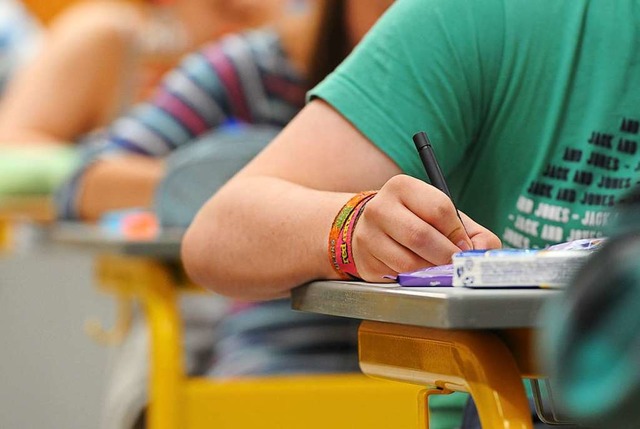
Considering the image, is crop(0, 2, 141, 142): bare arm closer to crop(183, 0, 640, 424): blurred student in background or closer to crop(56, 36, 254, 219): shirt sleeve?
crop(56, 36, 254, 219): shirt sleeve

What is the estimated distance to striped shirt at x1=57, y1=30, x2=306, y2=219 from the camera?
1.49 metres

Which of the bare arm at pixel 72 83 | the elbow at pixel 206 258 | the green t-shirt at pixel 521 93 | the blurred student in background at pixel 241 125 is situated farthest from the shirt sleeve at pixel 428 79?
the bare arm at pixel 72 83

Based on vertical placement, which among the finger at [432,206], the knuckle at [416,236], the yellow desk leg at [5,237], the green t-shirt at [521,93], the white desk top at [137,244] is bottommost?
the yellow desk leg at [5,237]

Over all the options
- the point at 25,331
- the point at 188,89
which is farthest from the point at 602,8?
the point at 25,331

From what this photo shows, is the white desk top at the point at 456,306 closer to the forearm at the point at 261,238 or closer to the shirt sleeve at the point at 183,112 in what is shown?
the forearm at the point at 261,238

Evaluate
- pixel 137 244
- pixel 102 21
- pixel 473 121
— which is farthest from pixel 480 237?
pixel 102 21

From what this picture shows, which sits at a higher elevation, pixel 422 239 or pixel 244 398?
pixel 422 239

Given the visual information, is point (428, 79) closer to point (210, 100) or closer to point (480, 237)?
point (480, 237)

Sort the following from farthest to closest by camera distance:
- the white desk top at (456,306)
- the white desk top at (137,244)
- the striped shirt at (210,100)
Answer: the striped shirt at (210,100), the white desk top at (137,244), the white desk top at (456,306)

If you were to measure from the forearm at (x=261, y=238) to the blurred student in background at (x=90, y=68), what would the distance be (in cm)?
149

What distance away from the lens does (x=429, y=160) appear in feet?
2.06

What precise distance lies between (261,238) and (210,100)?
38.1 inches

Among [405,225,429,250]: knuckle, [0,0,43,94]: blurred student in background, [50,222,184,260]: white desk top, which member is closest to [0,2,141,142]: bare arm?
[0,0,43,94]: blurred student in background

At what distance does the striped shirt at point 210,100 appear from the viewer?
1.49 m
